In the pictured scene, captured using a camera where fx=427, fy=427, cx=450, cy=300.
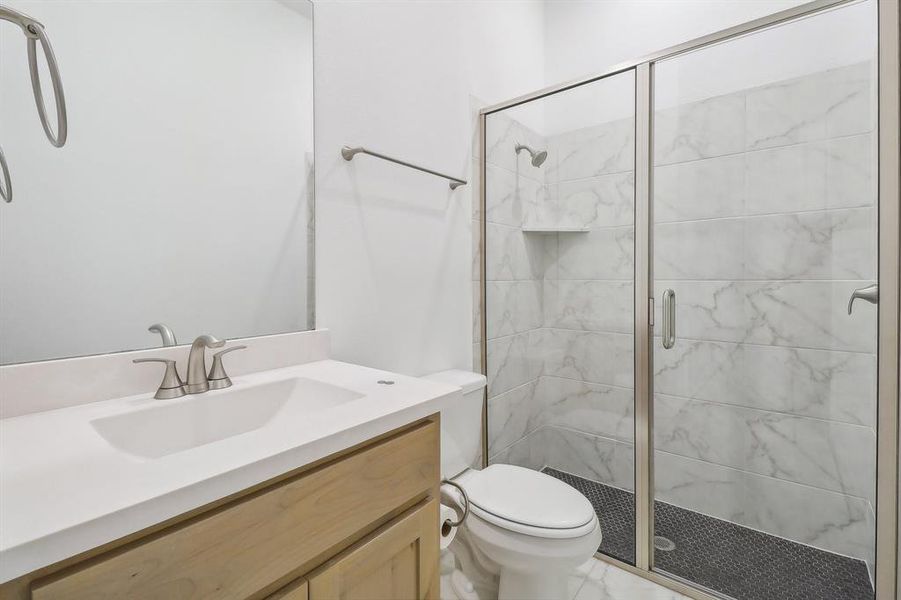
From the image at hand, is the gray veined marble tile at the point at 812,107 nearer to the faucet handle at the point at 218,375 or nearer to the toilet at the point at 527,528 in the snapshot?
the toilet at the point at 527,528

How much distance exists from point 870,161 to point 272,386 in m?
1.70

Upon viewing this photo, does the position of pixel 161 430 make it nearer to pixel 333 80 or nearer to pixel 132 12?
pixel 132 12

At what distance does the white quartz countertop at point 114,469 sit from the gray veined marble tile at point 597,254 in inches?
41.0

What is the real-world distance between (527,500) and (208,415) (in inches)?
36.6

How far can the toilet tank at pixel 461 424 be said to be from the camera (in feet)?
5.02

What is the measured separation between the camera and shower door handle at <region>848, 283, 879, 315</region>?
1.15 m

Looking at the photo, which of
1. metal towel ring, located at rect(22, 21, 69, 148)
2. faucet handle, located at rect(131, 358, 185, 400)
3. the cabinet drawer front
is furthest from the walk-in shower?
metal towel ring, located at rect(22, 21, 69, 148)

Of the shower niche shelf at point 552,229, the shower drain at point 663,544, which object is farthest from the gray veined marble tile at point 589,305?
the shower drain at point 663,544

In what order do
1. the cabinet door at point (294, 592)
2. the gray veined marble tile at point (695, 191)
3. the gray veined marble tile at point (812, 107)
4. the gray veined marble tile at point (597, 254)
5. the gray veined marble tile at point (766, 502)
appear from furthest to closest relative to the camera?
the gray veined marble tile at point (597, 254) → the gray veined marble tile at point (695, 191) → the gray veined marble tile at point (766, 502) → the gray veined marble tile at point (812, 107) → the cabinet door at point (294, 592)

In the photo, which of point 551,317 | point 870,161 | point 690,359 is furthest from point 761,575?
point 870,161

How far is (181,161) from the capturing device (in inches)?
38.5

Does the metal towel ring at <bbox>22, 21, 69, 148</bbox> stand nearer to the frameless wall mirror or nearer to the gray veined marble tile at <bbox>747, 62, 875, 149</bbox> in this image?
the frameless wall mirror

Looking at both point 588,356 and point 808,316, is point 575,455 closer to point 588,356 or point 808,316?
point 588,356

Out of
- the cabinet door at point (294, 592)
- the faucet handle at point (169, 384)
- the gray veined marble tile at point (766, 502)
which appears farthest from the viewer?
the gray veined marble tile at point (766, 502)
